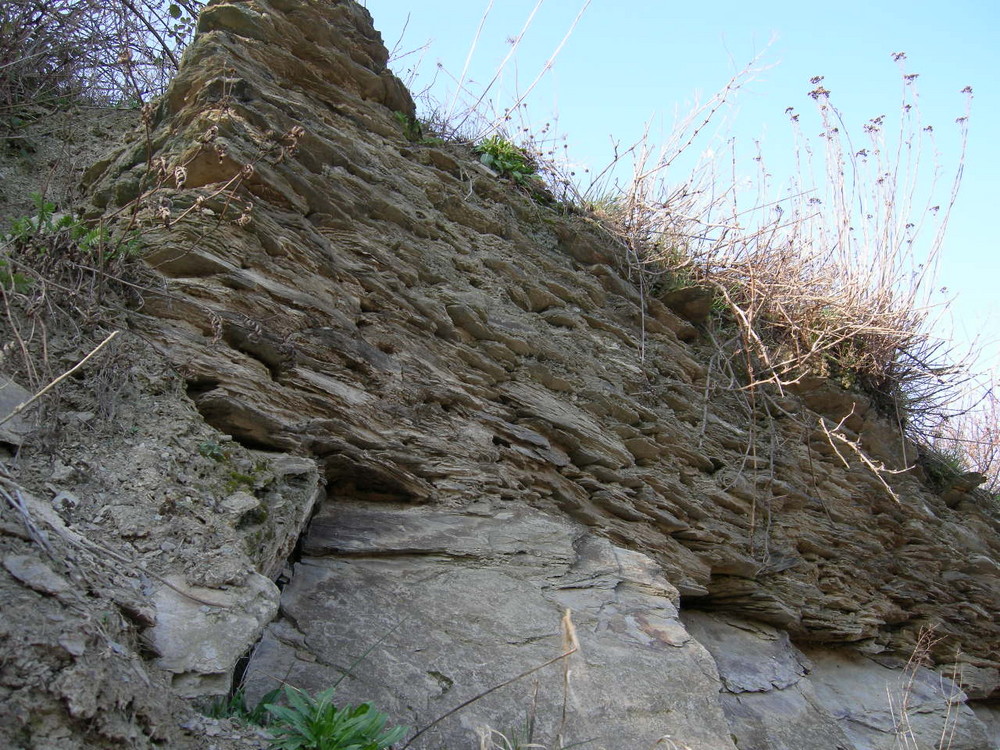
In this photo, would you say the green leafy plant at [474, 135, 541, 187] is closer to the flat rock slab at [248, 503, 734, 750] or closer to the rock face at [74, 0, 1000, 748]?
the rock face at [74, 0, 1000, 748]

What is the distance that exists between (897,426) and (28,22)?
6.41 meters

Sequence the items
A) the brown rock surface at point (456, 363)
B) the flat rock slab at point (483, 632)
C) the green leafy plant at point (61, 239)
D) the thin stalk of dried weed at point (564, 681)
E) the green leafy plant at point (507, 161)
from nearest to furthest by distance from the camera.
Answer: the thin stalk of dried weed at point (564, 681) → the flat rock slab at point (483, 632) → the green leafy plant at point (61, 239) → the brown rock surface at point (456, 363) → the green leafy plant at point (507, 161)

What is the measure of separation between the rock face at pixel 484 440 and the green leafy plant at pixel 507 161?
0.66 ft

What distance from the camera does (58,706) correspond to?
162 cm

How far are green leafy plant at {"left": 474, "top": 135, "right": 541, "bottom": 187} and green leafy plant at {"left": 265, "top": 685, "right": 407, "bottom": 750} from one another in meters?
4.02

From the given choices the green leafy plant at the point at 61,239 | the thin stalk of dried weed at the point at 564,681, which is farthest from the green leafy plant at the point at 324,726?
the green leafy plant at the point at 61,239

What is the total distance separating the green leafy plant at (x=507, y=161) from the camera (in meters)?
5.53

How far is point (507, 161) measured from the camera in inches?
222

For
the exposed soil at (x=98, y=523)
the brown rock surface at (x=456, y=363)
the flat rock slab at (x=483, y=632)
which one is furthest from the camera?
the brown rock surface at (x=456, y=363)

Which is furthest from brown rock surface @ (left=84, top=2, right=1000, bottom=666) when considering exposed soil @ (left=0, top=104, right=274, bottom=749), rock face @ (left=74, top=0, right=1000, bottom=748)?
exposed soil @ (left=0, top=104, right=274, bottom=749)

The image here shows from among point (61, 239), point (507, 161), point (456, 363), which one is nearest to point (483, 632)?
point (456, 363)

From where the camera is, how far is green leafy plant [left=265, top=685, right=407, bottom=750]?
2039 mm

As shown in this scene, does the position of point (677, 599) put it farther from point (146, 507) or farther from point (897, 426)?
point (897, 426)

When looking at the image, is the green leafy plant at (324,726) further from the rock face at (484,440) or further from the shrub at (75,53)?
the shrub at (75,53)
